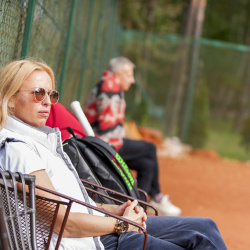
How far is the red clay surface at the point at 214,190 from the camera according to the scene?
19.8ft

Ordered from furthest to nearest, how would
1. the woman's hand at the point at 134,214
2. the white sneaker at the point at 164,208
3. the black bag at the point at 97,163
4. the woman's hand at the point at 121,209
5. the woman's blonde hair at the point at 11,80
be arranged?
the white sneaker at the point at 164,208 → the black bag at the point at 97,163 → the woman's hand at the point at 121,209 → the woman's hand at the point at 134,214 → the woman's blonde hair at the point at 11,80

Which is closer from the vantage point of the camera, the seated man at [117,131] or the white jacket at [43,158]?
the white jacket at [43,158]

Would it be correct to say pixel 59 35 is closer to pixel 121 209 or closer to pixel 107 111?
pixel 107 111

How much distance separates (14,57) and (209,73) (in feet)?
36.9

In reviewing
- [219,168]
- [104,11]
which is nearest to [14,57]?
[104,11]

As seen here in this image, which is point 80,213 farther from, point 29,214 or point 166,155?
point 166,155

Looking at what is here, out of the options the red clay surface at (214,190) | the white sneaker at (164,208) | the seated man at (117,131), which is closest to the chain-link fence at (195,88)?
the red clay surface at (214,190)

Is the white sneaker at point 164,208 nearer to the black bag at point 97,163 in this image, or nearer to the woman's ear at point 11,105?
the black bag at point 97,163

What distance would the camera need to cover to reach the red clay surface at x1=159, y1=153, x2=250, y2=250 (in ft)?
19.8

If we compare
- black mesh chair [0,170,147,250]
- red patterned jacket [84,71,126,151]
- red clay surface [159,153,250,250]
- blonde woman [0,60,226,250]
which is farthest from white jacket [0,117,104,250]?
red clay surface [159,153,250,250]

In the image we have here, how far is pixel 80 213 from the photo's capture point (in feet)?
8.05

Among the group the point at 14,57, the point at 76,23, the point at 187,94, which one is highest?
the point at 76,23

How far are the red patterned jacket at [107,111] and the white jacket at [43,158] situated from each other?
2584mm

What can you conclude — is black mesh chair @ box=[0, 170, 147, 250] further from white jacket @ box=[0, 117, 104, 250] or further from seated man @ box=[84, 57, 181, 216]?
seated man @ box=[84, 57, 181, 216]
